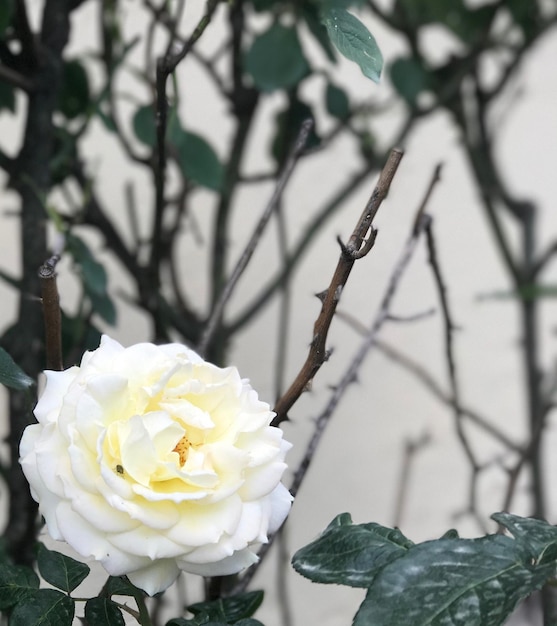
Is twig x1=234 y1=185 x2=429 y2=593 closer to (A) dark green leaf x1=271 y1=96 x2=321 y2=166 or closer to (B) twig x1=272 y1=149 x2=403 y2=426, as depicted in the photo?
(B) twig x1=272 y1=149 x2=403 y2=426

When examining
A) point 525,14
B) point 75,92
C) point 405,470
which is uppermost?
point 525,14

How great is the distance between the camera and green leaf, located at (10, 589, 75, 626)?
0.70ft

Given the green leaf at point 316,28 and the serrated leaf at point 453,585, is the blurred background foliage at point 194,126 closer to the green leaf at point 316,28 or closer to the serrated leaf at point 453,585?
the green leaf at point 316,28

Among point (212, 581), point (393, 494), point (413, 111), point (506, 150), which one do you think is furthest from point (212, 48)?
point (212, 581)

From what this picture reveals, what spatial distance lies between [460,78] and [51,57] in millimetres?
420

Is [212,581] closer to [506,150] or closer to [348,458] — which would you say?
[348,458]

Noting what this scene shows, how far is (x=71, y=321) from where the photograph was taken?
1.46 ft

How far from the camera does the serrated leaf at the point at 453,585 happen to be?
0.62ft

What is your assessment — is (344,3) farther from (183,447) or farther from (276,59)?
(183,447)

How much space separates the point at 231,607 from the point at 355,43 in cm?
18

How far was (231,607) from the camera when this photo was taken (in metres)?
0.27

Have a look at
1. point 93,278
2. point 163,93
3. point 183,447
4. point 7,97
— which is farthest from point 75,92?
point 183,447

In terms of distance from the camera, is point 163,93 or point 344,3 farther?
point 344,3

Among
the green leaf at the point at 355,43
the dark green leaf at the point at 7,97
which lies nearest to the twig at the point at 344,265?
the green leaf at the point at 355,43
